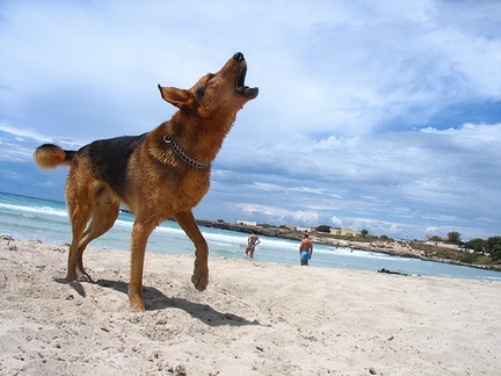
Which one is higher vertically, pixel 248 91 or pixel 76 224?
pixel 248 91

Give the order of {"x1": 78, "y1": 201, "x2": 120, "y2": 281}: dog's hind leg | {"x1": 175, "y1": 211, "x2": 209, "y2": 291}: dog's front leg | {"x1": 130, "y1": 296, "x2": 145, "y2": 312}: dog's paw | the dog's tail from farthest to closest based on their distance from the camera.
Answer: {"x1": 78, "y1": 201, "x2": 120, "y2": 281}: dog's hind leg → the dog's tail → {"x1": 175, "y1": 211, "x2": 209, "y2": 291}: dog's front leg → {"x1": 130, "y1": 296, "x2": 145, "y2": 312}: dog's paw

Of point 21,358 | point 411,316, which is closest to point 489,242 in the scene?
point 411,316

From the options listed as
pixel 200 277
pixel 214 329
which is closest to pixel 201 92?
pixel 200 277

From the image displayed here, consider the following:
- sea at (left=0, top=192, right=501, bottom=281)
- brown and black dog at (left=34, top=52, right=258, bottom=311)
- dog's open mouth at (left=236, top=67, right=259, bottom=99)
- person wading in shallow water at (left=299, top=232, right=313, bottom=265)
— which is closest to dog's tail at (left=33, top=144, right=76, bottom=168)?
brown and black dog at (left=34, top=52, right=258, bottom=311)

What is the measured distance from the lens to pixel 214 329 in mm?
4316

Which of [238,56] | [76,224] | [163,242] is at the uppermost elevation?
[238,56]

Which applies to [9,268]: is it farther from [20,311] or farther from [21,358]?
[21,358]

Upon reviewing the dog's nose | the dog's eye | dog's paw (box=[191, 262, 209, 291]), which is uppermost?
the dog's nose

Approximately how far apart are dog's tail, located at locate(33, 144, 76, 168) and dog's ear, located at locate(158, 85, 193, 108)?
2177 mm

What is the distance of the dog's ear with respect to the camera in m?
4.36

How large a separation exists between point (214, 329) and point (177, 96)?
2309 mm

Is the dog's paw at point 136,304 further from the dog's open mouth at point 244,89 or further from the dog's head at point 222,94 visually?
the dog's open mouth at point 244,89

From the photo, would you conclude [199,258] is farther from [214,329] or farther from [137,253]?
[214,329]

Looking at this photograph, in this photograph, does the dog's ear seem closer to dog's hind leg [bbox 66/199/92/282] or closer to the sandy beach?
dog's hind leg [bbox 66/199/92/282]
